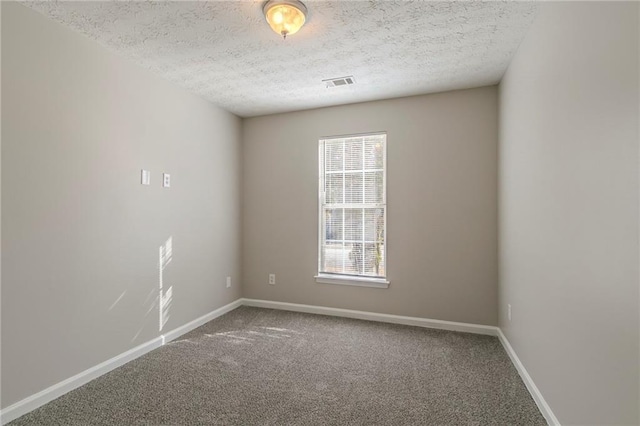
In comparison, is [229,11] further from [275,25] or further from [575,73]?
[575,73]

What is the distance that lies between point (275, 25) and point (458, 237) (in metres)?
2.56

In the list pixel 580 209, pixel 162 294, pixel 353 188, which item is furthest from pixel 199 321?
pixel 580 209

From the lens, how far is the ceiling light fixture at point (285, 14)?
185 centimetres

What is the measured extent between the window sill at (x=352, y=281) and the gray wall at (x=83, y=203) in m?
1.40

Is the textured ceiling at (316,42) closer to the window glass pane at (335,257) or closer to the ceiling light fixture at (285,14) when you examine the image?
the ceiling light fixture at (285,14)

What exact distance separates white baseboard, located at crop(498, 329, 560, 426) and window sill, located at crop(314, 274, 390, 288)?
1.26 m

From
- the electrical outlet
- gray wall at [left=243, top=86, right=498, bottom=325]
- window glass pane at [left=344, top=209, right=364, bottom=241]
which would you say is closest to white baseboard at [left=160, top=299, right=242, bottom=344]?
→ gray wall at [left=243, top=86, right=498, bottom=325]

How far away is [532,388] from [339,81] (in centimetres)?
286

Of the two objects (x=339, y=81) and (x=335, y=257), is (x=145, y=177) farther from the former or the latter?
(x=335, y=257)

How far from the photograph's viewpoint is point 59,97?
2.11 metres

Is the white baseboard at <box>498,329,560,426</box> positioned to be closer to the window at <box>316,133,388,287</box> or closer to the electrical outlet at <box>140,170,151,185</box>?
the window at <box>316,133,388,287</box>

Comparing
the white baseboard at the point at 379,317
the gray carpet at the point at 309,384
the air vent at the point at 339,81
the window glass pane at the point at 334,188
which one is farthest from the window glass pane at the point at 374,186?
the gray carpet at the point at 309,384

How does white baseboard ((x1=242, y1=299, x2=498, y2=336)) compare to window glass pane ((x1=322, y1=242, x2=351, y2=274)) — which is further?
window glass pane ((x1=322, y1=242, x2=351, y2=274))

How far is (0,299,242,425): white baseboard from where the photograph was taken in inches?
73.4
